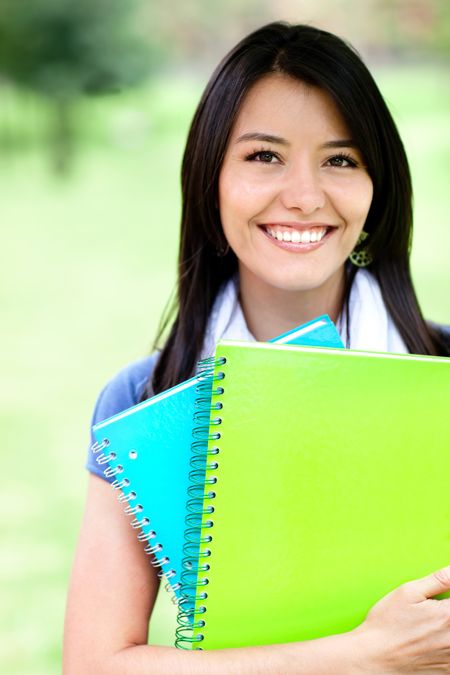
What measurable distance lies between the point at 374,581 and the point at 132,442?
12.9 inches

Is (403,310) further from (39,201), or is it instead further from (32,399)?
→ (39,201)

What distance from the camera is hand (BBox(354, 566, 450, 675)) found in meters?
1.04

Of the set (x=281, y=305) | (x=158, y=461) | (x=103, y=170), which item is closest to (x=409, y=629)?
(x=158, y=461)

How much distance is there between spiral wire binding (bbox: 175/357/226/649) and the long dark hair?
0.27 m

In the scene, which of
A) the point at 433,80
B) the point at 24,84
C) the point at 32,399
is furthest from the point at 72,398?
the point at 433,80

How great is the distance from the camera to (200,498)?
43.0 inches

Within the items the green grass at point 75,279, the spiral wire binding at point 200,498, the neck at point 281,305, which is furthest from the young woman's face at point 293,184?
the green grass at point 75,279

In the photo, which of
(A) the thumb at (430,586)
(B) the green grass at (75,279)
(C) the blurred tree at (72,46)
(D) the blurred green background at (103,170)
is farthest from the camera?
(C) the blurred tree at (72,46)

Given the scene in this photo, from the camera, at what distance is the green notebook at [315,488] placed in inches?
41.8

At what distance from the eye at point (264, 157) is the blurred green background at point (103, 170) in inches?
124

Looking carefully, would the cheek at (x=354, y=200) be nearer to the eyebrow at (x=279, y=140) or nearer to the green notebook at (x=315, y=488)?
the eyebrow at (x=279, y=140)

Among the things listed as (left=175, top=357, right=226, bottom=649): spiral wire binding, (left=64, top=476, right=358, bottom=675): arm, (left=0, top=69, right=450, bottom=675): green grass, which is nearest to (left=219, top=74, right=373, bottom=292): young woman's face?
(left=175, top=357, right=226, bottom=649): spiral wire binding

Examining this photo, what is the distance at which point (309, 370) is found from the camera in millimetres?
1062

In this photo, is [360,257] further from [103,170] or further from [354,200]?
[103,170]
